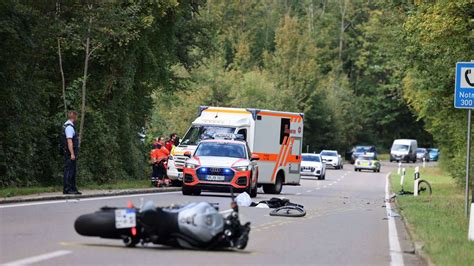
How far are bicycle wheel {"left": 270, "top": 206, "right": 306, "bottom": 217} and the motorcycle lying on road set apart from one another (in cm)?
856

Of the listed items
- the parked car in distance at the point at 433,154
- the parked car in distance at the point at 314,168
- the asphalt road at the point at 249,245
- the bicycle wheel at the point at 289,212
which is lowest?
the parked car in distance at the point at 433,154

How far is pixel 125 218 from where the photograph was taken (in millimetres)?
13172

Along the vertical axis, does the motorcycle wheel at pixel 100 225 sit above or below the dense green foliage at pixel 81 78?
below

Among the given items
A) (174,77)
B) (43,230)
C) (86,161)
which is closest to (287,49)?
(174,77)

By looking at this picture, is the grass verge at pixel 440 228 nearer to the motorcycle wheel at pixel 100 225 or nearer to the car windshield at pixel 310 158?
the motorcycle wheel at pixel 100 225

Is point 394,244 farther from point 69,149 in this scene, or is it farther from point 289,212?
point 69,149

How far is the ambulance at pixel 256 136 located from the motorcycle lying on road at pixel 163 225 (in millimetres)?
20286

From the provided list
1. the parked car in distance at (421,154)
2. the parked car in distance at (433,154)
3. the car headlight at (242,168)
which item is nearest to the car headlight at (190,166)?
the car headlight at (242,168)

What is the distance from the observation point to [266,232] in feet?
58.2

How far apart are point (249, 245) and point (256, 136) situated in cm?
2001

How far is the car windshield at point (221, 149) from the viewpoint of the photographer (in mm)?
30609

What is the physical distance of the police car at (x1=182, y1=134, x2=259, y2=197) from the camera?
29250mm

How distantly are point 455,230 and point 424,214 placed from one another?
459cm

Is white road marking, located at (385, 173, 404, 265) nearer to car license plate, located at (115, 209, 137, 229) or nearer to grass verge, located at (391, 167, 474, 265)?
grass verge, located at (391, 167, 474, 265)
